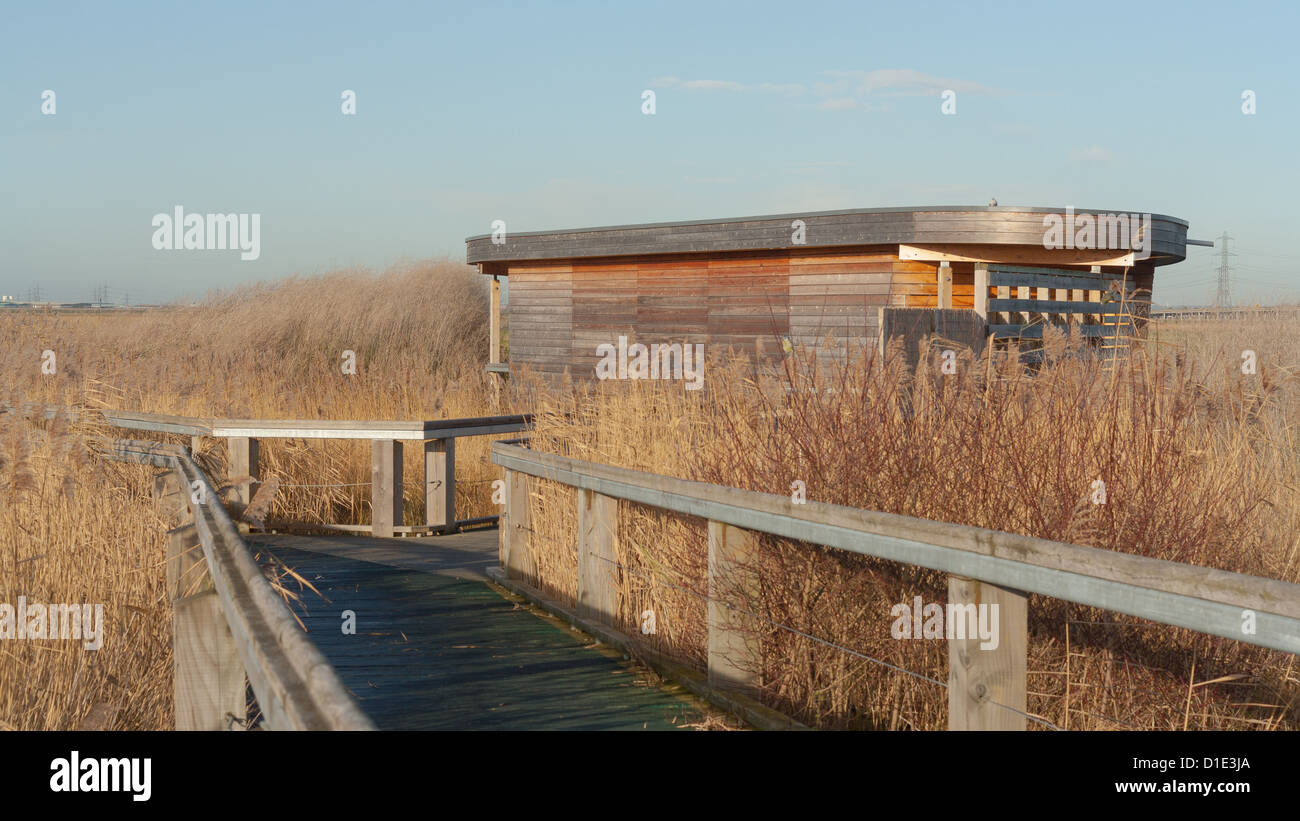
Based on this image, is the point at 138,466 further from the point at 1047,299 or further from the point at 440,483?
the point at 1047,299

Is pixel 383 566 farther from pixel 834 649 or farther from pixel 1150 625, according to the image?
pixel 1150 625

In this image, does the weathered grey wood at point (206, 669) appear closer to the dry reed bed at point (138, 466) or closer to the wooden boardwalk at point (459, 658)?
the dry reed bed at point (138, 466)

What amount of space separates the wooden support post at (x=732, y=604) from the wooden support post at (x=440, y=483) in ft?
19.2

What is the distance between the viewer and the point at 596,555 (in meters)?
6.76

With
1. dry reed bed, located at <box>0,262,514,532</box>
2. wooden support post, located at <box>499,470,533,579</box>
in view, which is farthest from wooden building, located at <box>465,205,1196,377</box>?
wooden support post, located at <box>499,470,533,579</box>

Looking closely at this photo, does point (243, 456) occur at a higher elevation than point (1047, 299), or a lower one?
lower

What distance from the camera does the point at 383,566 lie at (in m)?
9.01

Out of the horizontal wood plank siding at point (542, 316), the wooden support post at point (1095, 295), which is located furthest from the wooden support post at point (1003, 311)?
the horizontal wood plank siding at point (542, 316)

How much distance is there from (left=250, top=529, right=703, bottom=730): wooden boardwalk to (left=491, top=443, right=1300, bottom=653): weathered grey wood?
0.98 meters

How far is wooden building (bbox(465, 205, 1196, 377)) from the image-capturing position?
45.6 feet

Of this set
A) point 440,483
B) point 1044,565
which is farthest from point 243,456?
point 1044,565

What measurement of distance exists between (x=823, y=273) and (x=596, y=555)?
9.75m
